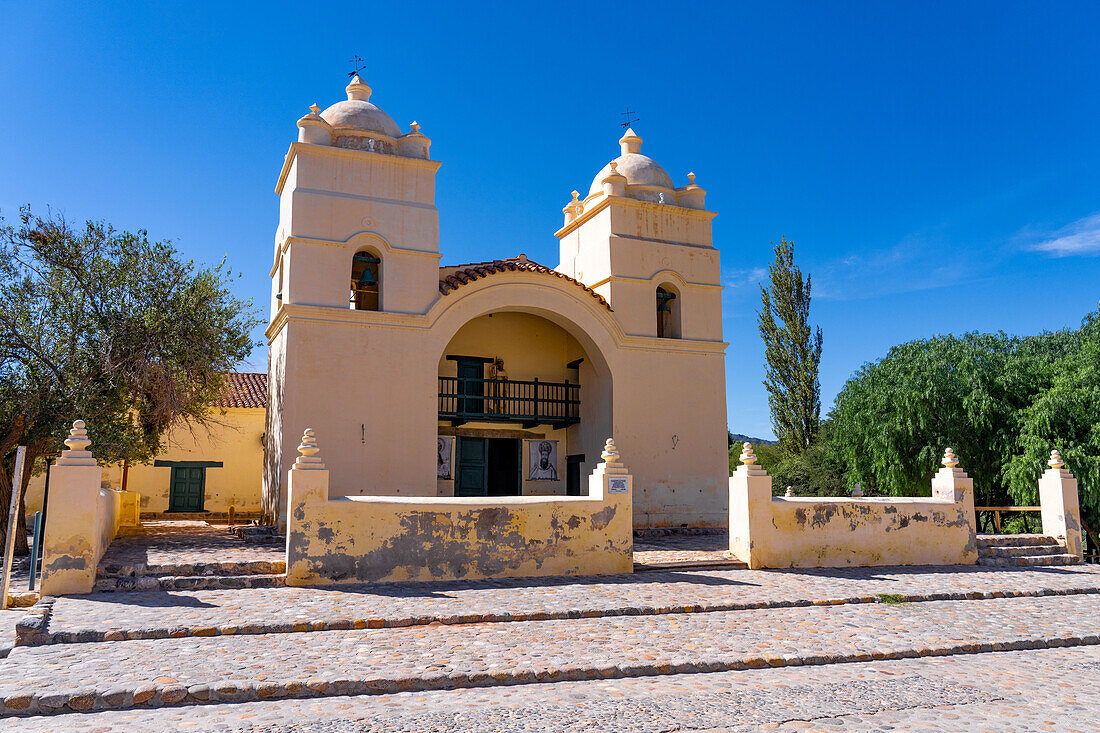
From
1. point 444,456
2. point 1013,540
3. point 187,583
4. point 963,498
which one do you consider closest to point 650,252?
point 444,456

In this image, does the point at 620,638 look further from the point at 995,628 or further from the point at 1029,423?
the point at 1029,423

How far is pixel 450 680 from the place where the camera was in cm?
641

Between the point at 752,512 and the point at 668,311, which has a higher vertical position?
the point at 668,311

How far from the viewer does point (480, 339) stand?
1831 cm

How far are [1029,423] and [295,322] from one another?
1738 cm

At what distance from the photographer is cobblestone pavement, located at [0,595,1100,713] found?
19.8ft

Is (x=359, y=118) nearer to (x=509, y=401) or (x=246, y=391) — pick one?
(x=509, y=401)

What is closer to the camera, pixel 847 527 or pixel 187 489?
pixel 847 527

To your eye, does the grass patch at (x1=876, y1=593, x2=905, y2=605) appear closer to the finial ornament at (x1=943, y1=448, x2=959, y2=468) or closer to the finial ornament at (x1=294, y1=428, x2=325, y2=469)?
the finial ornament at (x1=943, y1=448, x2=959, y2=468)

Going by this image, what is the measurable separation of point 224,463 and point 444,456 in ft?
31.1

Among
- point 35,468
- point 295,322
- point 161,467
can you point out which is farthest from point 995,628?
→ point 161,467

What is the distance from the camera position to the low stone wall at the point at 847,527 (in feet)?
41.4

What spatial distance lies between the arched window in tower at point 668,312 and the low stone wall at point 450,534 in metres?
6.89

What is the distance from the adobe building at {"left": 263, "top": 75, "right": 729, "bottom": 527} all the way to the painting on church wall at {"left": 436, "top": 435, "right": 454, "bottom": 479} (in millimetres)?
49
